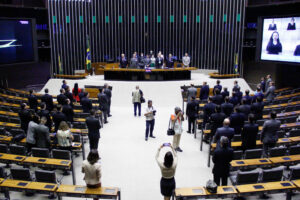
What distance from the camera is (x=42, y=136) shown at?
609 centimetres

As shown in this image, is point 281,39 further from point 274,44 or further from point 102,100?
point 102,100

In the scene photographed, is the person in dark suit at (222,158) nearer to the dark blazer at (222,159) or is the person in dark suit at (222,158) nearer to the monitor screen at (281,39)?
the dark blazer at (222,159)

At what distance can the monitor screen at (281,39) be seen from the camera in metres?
11.6

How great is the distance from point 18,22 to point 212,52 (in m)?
12.1

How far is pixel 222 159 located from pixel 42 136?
3.96 metres

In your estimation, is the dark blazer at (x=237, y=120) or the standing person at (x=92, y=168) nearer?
the standing person at (x=92, y=168)

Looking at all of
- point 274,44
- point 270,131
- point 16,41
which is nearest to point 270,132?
point 270,131

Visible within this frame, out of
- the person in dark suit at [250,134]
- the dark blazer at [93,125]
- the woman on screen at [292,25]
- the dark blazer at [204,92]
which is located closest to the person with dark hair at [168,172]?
the person in dark suit at [250,134]

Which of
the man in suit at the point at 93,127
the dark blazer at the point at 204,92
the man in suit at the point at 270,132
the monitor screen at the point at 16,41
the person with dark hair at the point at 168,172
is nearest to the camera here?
the person with dark hair at the point at 168,172

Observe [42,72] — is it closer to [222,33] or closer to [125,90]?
[125,90]

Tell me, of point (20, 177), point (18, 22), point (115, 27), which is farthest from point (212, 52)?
point (20, 177)

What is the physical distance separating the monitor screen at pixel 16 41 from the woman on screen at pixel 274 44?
38.7 feet

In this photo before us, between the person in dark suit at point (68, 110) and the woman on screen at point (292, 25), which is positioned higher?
the woman on screen at point (292, 25)

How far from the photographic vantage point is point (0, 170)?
5.11 meters
